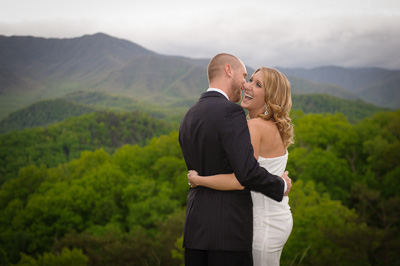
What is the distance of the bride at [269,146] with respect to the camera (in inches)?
119

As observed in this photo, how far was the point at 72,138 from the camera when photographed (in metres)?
94.4

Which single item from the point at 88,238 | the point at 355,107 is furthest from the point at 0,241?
the point at 355,107

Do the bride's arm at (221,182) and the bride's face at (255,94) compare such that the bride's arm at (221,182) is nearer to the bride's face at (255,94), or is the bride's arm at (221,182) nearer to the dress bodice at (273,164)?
the dress bodice at (273,164)

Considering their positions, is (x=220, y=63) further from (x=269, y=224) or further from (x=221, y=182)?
(x=269, y=224)

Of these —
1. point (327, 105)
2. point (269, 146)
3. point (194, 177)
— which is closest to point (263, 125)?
point (269, 146)

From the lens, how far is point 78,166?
45281 millimetres

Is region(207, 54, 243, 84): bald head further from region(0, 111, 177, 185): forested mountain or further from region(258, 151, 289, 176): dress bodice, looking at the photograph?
region(0, 111, 177, 185): forested mountain

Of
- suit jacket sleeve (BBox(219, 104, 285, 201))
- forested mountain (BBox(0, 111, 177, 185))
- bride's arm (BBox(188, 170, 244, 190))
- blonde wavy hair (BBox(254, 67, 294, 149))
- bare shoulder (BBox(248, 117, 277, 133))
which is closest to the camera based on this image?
suit jacket sleeve (BBox(219, 104, 285, 201))

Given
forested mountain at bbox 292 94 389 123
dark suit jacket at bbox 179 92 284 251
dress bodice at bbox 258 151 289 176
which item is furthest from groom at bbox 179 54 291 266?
forested mountain at bbox 292 94 389 123

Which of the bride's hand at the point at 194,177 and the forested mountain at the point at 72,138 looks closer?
the bride's hand at the point at 194,177

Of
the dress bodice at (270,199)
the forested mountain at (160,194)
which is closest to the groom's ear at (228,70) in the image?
the dress bodice at (270,199)

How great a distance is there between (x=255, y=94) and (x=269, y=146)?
0.60 metres

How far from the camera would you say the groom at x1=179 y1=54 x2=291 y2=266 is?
8.48ft

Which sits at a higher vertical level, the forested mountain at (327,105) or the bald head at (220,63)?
the forested mountain at (327,105)
